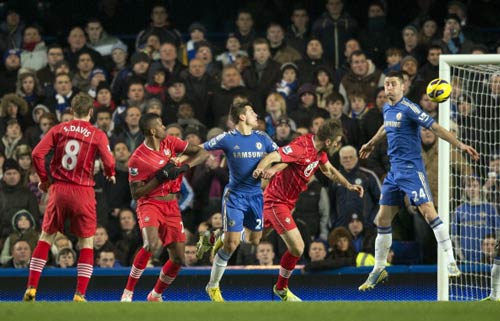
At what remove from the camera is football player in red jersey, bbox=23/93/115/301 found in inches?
444

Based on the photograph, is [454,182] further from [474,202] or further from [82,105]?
[82,105]

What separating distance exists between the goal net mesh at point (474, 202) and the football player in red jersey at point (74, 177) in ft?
12.7

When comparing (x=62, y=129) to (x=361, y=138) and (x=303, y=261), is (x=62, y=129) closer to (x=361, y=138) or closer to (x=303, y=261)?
(x=303, y=261)

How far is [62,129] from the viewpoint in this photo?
1134 cm

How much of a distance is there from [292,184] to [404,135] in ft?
3.98

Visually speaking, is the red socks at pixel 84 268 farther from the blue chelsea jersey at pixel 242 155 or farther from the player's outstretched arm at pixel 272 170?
the player's outstretched arm at pixel 272 170

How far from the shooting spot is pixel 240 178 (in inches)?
476

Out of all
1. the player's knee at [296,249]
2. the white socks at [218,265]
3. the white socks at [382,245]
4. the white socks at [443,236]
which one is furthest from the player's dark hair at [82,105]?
the white socks at [443,236]

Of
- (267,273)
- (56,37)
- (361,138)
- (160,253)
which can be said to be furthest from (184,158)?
(56,37)

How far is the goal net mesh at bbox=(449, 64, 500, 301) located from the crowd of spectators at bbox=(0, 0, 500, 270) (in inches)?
1.5

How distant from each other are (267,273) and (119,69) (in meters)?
4.92

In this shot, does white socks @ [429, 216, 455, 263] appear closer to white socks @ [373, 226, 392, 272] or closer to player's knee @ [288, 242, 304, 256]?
white socks @ [373, 226, 392, 272]

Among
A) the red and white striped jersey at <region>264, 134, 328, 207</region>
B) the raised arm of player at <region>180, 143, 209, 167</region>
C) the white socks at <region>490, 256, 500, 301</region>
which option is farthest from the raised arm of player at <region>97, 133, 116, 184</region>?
the white socks at <region>490, 256, 500, 301</region>

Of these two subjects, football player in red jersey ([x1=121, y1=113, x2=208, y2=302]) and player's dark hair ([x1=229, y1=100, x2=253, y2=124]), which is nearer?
football player in red jersey ([x1=121, y1=113, x2=208, y2=302])
